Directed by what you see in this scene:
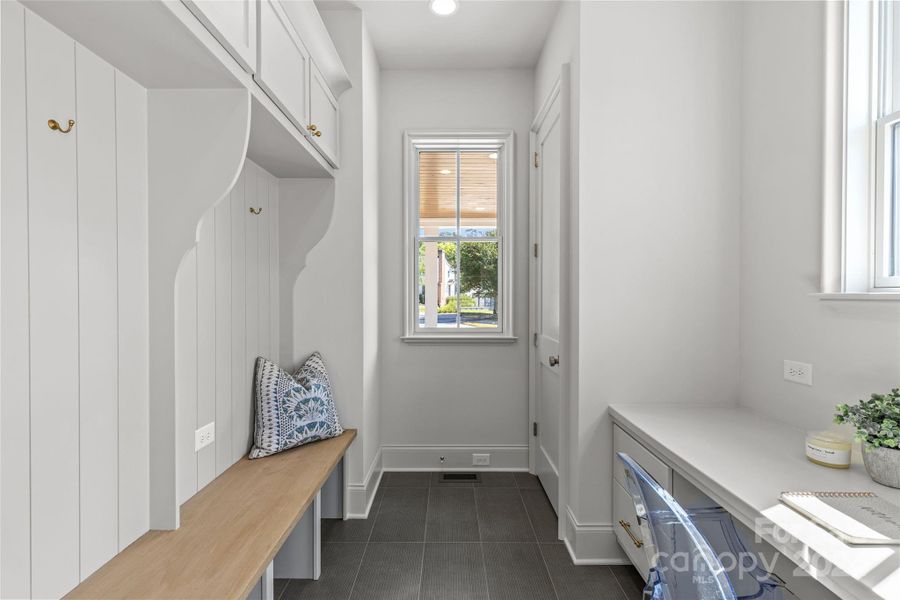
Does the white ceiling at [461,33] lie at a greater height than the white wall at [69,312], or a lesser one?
greater

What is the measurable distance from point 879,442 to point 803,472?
0.20m

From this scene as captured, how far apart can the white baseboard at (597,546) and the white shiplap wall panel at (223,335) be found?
157 centimetres

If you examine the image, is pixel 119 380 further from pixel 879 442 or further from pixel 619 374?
pixel 879 442

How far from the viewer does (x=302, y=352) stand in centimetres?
254

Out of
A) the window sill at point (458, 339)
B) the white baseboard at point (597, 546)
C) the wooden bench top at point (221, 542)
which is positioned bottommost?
the white baseboard at point (597, 546)

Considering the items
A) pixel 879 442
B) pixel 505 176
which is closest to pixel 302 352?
pixel 505 176

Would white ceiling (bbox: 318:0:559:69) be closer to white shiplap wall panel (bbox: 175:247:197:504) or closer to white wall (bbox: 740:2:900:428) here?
white wall (bbox: 740:2:900:428)

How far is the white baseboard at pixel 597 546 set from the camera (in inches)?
83.8

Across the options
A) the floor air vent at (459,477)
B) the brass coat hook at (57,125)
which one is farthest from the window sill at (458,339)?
the brass coat hook at (57,125)

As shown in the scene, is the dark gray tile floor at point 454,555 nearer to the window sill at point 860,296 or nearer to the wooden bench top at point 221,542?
the wooden bench top at point 221,542

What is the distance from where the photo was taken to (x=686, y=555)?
1037 millimetres

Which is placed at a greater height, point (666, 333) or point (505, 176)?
point (505, 176)

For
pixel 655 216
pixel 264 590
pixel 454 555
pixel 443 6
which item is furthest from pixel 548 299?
pixel 264 590

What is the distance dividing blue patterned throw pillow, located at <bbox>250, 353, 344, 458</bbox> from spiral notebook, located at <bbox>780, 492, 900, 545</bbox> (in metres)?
1.85
